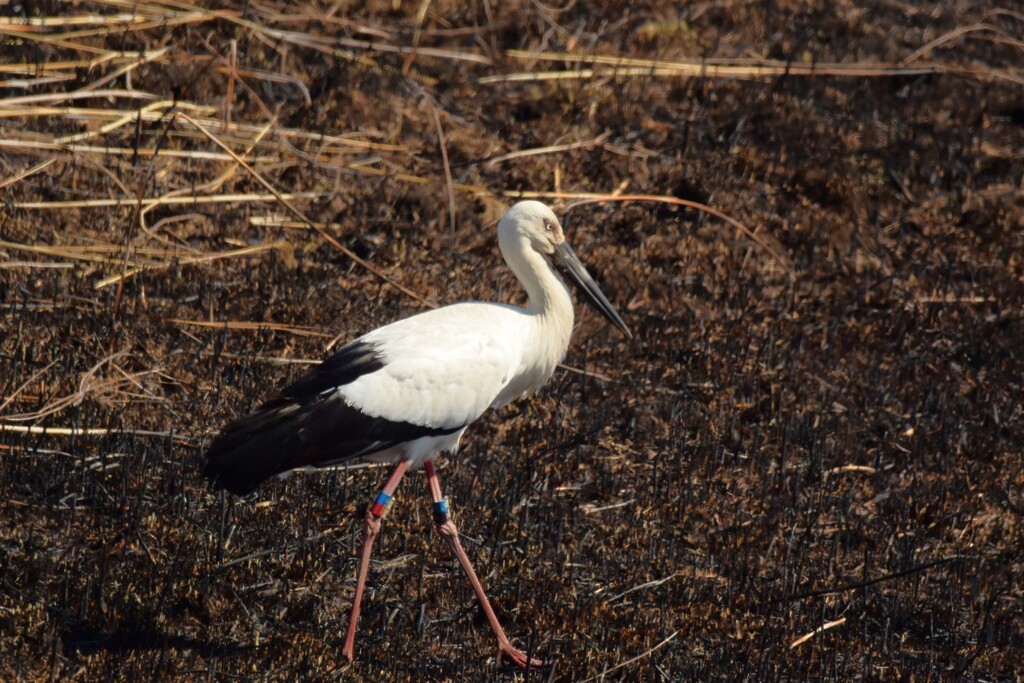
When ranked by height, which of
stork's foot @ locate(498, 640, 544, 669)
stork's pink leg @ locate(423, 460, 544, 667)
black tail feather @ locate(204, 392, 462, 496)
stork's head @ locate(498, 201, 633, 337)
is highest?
stork's head @ locate(498, 201, 633, 337)

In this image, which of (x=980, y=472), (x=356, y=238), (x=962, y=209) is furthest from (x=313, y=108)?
(x=980, y=472)

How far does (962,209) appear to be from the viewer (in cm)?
920

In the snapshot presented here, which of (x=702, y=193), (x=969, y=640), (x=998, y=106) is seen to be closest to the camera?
(x=969, y=640)

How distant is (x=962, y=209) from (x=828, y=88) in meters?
1.60

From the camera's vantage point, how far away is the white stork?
518 cm

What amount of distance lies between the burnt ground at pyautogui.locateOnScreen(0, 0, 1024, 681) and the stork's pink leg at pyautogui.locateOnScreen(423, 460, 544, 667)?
119 mm

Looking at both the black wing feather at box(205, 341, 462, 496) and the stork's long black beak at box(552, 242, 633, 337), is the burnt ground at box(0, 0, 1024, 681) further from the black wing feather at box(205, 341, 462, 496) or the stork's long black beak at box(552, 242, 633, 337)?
the stork's long black beak at box(552, 242, 633, 337)

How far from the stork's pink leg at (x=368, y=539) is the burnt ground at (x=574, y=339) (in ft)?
0.35

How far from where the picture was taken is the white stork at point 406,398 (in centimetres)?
518

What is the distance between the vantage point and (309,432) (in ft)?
17.1

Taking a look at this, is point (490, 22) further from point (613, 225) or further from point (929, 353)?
point (929, 353)

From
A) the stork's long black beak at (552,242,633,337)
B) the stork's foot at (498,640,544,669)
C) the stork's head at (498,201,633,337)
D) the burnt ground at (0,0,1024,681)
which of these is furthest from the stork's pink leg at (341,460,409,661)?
the stork's long black beak at (552,242,633,337)

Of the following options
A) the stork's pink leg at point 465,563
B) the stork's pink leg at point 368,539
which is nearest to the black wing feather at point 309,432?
the stork's pink leg at point 368,539

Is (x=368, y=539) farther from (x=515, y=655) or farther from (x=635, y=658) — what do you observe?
(x=635, y=658)
